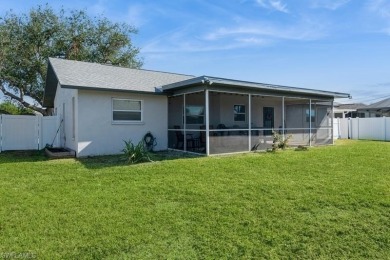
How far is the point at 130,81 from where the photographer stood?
13062 millimetres

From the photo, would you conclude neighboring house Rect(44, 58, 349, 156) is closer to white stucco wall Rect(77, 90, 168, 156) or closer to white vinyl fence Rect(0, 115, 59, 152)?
white stucco wall Rect(77, 90, 168, 156)

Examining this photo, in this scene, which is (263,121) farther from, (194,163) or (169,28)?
(194,163)

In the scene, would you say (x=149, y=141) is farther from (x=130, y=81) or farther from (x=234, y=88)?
(x=234, y=88)

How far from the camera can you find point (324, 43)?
16578 millimetres

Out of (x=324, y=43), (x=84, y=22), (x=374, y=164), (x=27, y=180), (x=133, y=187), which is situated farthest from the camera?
(x=84, y=22)

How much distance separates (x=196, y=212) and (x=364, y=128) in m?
20.8

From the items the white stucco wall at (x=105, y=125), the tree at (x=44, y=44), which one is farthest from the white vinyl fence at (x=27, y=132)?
the tree at (x=44, y=44)

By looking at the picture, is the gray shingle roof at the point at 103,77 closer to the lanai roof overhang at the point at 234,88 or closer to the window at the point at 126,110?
the window at the point at 126,110

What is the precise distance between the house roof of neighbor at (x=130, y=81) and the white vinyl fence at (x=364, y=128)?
726 centimetres

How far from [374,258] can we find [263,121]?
15.0 meters

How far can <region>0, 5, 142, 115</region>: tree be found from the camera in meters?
24.1

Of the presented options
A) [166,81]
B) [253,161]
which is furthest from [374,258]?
[166,81]

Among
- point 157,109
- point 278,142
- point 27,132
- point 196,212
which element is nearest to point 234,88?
point 278,142

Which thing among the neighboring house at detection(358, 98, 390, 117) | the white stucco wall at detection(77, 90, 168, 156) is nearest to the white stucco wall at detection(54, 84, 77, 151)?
the white stucco wall at detection(77, 90, 168, 156)
